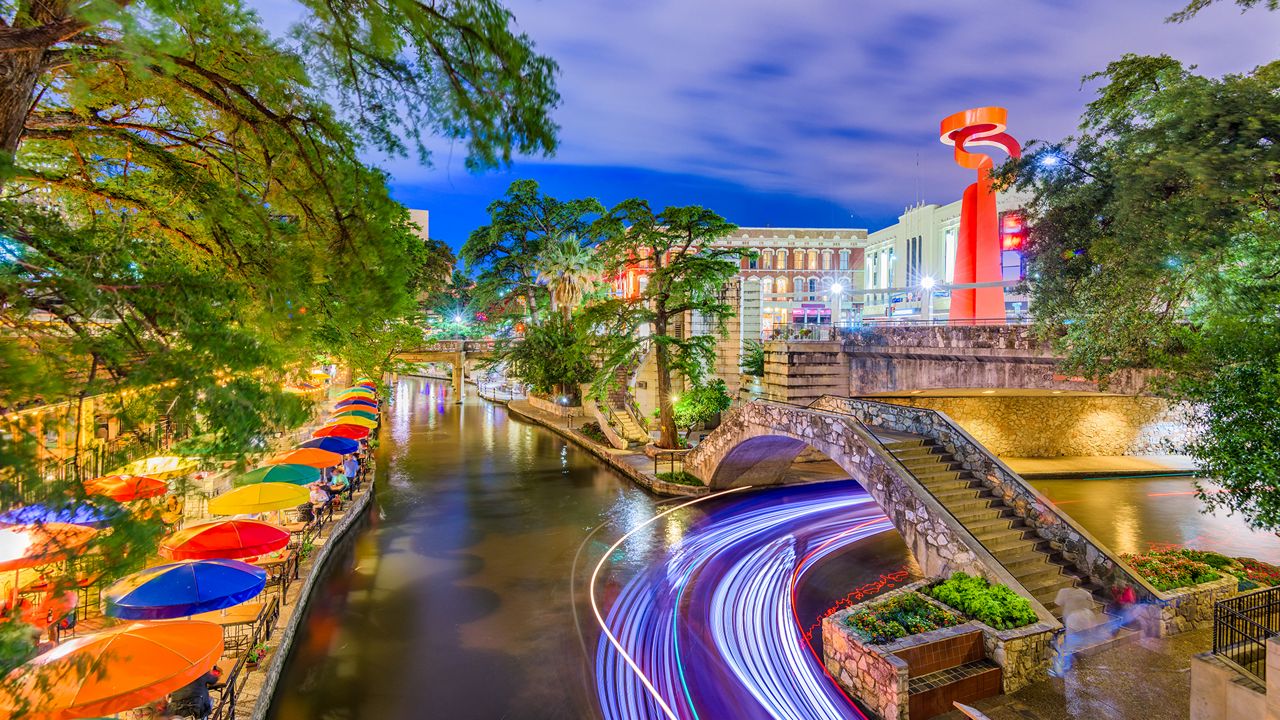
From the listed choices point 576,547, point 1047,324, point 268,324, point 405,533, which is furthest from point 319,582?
point 1047,324

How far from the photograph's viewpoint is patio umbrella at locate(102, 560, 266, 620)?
8547mm

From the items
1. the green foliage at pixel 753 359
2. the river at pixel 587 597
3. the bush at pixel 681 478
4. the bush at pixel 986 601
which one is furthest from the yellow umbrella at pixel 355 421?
the bush at pixel 986 601

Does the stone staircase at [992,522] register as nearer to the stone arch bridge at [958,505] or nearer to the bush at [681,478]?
the stone arch bridge at [958,505]

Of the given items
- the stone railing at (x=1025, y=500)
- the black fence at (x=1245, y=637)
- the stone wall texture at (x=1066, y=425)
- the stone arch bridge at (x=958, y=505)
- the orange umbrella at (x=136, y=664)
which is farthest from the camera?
the stone wall texture at (x=1066, y=425)

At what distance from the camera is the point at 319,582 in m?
14.0

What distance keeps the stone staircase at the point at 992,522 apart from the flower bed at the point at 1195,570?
55.6 inches

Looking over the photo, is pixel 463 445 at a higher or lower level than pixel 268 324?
lower

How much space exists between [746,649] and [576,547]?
6627 millimetres

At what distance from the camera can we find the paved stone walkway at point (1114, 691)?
882 cm

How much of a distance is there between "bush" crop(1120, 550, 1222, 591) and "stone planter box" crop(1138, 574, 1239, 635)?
0.51 ft

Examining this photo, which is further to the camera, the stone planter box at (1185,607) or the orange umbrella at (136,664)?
the stone planter box at (1185,607)

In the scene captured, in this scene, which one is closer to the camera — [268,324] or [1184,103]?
[268,324]

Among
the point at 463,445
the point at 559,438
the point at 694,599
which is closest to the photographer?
the point at 694,599

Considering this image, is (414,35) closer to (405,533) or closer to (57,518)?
(57,518)
